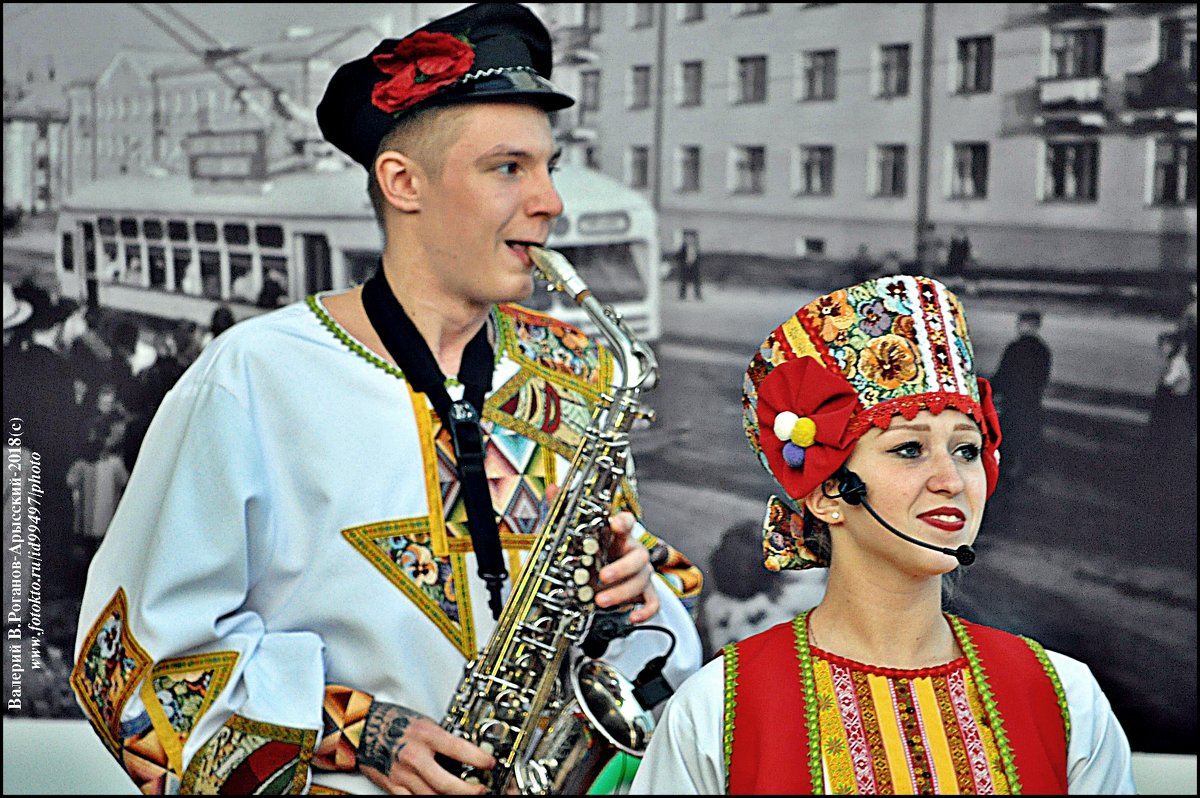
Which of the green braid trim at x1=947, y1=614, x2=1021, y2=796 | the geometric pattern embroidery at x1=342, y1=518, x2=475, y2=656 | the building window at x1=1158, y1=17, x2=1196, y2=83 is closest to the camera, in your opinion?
the green braid trim at x1=947, y1=614, x2=1021, y2=796

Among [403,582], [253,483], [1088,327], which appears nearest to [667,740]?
[403,582]

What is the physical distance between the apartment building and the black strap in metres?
1.66

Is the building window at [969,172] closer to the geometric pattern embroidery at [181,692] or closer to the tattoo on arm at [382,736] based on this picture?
the tattoo on arm at [382,736]

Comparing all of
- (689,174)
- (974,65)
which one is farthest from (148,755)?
(974,65)

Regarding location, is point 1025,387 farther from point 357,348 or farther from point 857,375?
point 857,375

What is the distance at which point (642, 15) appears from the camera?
3842 millimetres

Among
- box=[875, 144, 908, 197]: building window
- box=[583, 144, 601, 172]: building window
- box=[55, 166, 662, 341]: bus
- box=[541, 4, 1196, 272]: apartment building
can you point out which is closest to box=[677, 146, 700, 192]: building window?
box=[541, 4, 1196, 272]: apartment building

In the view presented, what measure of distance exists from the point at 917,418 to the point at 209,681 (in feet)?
3.57

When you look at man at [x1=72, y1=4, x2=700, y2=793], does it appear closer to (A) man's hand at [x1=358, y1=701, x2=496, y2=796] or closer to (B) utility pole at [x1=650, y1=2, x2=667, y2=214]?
(A) man's hand at [x1=358, y1=701, x2=496, y2=796]

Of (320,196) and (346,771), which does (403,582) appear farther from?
(320,196)

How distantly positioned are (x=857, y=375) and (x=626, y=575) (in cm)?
70

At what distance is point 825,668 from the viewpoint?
164 centimetres

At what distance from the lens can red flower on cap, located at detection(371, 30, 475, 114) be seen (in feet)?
7.38

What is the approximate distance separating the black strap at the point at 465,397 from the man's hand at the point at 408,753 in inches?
8.6
